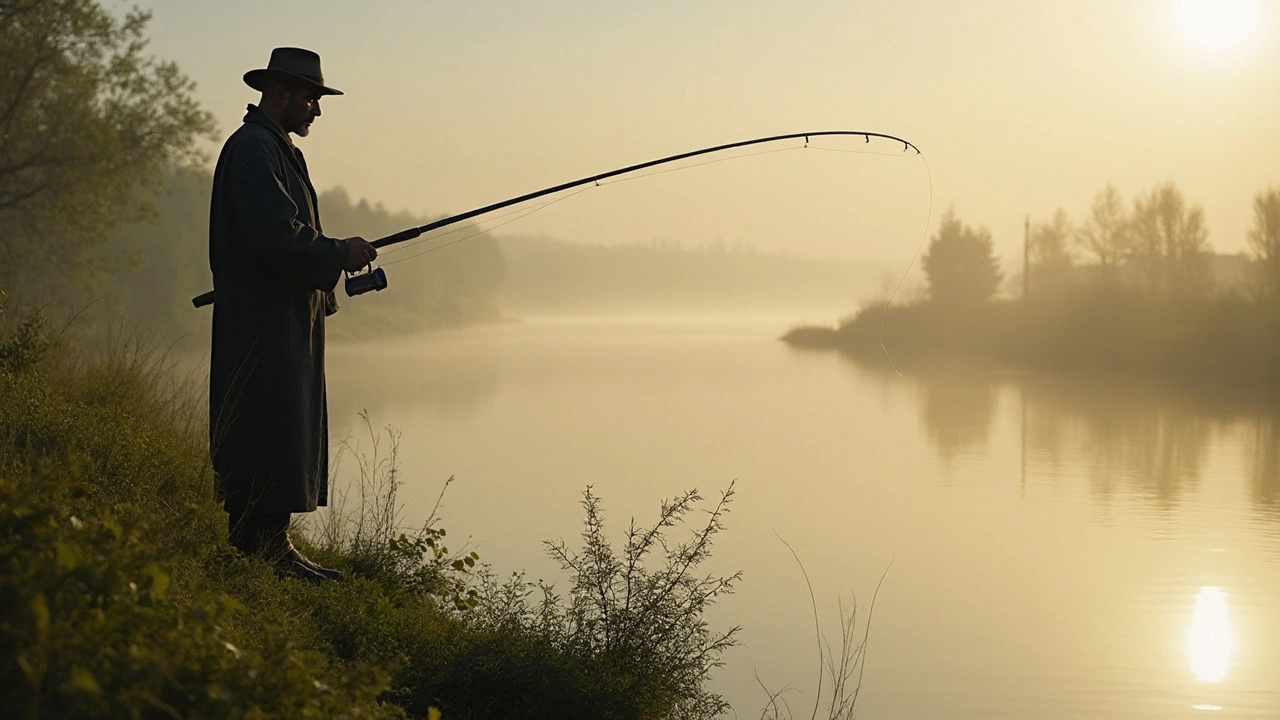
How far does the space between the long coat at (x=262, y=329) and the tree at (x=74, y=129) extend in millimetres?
17932

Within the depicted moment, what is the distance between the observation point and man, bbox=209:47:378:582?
467 centimetres

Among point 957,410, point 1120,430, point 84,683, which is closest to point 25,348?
point 84,683

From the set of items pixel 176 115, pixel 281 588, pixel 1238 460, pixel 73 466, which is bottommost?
pixel 1238 460

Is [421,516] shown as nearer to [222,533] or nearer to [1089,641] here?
[1089,641]

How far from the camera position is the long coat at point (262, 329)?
15.3 feet

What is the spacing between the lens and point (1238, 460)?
18.1 meters

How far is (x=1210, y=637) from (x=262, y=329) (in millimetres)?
6375

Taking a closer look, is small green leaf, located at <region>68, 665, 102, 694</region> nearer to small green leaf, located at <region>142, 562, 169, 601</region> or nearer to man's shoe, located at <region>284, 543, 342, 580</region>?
small green leaf, located at <region>142, 562, 169, 601</region>

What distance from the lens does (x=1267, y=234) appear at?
132 ft

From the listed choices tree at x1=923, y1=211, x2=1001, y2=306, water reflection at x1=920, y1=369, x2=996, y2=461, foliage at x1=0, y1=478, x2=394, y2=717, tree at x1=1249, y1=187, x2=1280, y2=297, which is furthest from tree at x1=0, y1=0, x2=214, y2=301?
tree at x1=923, y1=211, x2=1001, y2=306

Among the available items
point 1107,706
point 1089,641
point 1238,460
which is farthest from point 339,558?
point 1238,460

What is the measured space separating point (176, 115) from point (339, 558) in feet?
64.1

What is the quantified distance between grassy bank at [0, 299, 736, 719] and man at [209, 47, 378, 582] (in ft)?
0.73

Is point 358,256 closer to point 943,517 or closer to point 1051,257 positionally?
point 943,517
